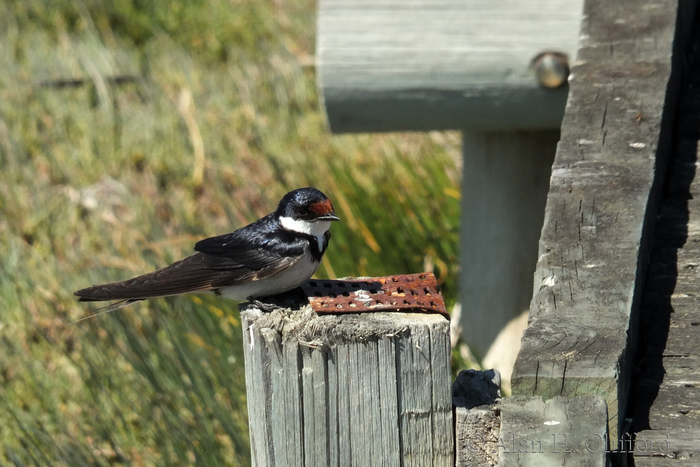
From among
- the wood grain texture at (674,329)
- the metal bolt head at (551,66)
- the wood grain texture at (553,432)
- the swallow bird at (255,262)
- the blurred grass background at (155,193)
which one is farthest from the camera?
the metal bolt head at (551,66)

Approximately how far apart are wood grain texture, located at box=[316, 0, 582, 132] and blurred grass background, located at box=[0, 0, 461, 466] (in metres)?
0.85

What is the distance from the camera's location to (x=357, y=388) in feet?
5.13

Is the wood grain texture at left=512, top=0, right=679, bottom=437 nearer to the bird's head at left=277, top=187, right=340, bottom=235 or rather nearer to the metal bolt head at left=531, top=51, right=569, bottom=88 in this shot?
the bird's head at left=277, top=187, right=340, bottom=235

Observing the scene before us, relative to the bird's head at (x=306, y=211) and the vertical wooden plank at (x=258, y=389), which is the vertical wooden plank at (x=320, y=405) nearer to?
the vertical wooden plank at (x=258, y=389)

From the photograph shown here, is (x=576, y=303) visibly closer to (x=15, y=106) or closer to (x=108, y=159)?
(x=108, y=159)

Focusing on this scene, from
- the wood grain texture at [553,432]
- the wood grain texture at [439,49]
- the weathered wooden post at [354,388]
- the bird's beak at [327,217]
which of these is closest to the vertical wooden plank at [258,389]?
the weathered wooden post at [354,388]

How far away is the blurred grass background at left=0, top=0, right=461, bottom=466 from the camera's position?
3203 millimetres

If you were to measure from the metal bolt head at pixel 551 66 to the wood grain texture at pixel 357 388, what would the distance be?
196 centimetres

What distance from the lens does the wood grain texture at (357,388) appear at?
1564 mm

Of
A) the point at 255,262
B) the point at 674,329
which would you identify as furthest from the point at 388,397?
the point at 255,262

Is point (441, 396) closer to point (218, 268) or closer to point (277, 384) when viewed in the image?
point (277, 384)

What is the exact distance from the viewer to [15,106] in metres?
6.02

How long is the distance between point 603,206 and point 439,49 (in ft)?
5.29

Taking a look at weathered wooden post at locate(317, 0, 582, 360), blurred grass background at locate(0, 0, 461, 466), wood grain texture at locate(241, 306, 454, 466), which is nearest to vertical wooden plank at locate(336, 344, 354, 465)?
wood grain texture at locate(241, 306, 454, 466)
